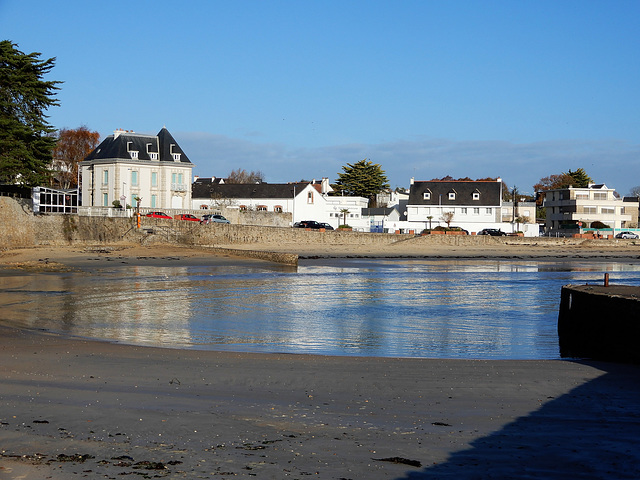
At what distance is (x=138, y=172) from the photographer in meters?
72.1

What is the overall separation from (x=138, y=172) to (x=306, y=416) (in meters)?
67.4

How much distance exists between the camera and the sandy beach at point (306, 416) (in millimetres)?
6328

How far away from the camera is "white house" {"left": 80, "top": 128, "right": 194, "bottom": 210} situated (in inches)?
2805

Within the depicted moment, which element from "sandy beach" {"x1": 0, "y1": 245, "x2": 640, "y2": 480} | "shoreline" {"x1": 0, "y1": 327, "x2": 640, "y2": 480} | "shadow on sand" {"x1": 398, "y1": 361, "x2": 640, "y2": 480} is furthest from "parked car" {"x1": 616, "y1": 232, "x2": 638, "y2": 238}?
"shadow on sand" {"x1": 398, "y1": 361, "x2": 640, "y2": 480}

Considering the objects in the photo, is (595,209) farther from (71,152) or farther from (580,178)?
(71,152)

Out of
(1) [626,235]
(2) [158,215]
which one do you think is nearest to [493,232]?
(1) [626,235]

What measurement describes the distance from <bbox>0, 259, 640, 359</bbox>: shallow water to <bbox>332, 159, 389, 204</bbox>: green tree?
68857 mm

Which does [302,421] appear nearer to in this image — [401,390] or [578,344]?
[401,390]

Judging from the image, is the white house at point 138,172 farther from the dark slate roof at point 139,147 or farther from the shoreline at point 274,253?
the shoreline at point 274,253

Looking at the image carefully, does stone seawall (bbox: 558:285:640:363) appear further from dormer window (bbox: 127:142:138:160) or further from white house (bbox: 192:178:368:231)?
white house (bbox: 192:178:368:231)

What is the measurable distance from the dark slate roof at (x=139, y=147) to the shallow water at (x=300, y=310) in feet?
129

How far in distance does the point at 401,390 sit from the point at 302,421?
2.31 meters

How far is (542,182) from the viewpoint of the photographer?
147 m

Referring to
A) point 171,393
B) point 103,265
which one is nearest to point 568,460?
point 171,393
